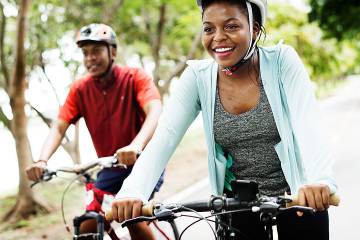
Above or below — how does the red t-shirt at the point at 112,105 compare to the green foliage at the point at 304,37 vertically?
below

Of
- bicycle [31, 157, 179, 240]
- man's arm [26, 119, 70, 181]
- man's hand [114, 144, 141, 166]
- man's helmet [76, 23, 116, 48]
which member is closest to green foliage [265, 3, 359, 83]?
man's helmet [76, 23, 116, 48]

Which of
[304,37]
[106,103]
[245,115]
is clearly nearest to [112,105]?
[106,103]

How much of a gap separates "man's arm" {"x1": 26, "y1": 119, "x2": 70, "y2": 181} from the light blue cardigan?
1385 millimetres

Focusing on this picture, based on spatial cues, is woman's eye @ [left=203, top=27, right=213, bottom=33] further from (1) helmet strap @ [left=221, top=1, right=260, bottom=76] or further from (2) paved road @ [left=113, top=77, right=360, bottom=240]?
(2) paved road @ [left=113, top=77, right=360, bottom=240]

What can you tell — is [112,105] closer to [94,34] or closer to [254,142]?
[94,34]

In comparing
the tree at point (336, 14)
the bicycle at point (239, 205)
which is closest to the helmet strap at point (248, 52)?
the bicycle at point (239, 205)

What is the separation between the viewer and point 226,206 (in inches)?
71.5

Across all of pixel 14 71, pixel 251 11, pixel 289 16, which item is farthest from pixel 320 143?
pixel 289 16

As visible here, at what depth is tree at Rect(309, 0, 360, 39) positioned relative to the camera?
2153 cm

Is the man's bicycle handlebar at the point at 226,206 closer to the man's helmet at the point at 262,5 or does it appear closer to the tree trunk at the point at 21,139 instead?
the man's helmet at the point at 262,5

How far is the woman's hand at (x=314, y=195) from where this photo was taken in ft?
5.73

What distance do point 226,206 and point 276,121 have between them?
556mm

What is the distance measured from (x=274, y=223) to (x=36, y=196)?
546cm

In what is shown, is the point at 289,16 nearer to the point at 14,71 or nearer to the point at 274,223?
the point at 14,71
